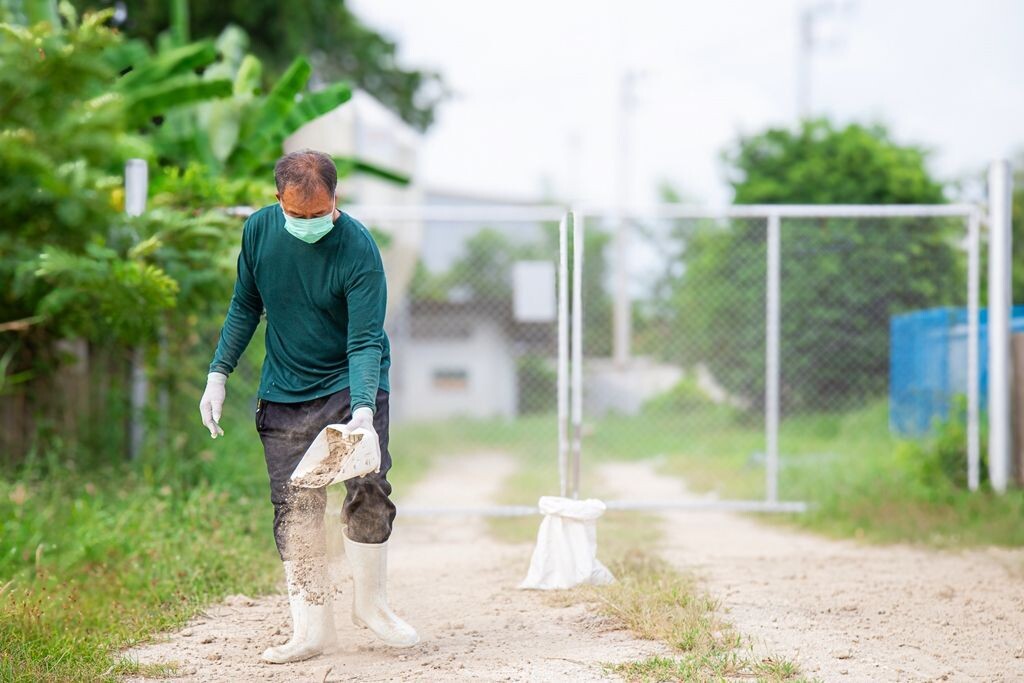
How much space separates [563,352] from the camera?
20.6 feet

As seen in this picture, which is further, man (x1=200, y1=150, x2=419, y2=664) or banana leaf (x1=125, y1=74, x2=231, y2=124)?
banana leaf (x1=125, y1=74, x2=231, y2=124)

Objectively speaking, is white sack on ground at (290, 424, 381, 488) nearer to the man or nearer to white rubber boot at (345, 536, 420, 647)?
the man

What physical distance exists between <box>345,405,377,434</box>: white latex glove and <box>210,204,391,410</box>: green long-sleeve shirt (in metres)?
0.06

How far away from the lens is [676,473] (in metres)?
10.7

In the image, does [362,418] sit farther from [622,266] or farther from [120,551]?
[622,266]

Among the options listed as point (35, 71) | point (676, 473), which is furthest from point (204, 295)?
point (676, 473)

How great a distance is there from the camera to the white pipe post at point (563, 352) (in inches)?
238

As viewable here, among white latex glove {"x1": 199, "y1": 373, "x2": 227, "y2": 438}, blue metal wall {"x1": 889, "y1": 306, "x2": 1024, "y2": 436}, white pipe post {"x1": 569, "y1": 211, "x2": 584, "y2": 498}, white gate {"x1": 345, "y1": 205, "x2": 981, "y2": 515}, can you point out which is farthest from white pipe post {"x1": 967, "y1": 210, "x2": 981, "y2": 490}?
white latex glove {"x1": 199, "y1": 373, "x2": 227, "y2": 438}

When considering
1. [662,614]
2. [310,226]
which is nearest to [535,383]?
[662,614]

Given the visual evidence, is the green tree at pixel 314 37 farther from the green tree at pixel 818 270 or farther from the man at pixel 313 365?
the man at pixel 313 365

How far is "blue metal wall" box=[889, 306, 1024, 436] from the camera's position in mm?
7809

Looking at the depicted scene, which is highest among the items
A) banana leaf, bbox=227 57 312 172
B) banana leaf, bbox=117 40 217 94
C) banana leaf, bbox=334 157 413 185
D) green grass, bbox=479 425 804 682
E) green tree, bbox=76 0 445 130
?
green tree, bbox=76 0 445 130

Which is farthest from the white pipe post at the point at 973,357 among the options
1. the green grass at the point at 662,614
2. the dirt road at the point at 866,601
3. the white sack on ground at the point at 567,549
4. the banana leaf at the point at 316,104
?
the banana leaf at the point at 316,104

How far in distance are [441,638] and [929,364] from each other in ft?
17.7
